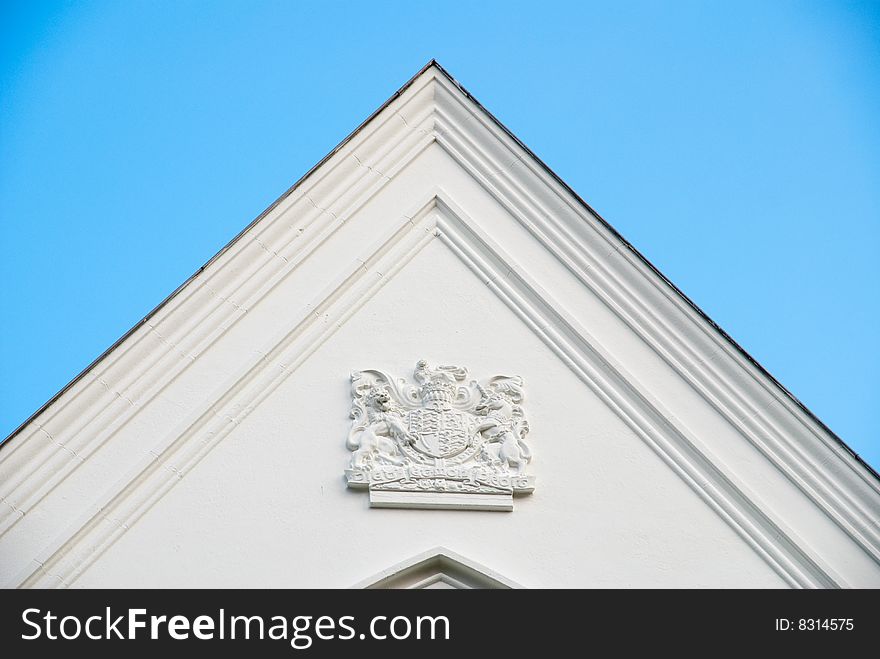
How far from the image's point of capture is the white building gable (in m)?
8.05

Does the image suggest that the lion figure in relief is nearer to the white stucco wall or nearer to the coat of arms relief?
the coat of arms relief

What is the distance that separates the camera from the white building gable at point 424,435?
26.4 ft

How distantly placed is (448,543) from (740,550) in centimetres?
175

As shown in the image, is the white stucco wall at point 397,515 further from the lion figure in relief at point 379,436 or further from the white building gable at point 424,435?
the lion figure in relief at point 379,436

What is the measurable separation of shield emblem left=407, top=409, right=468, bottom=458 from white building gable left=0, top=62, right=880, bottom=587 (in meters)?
0.05

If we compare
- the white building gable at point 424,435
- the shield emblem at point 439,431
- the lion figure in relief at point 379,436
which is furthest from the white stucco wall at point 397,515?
the shield emblem at point 439,431

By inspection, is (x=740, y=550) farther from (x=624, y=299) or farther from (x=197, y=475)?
(x=197, y=475)

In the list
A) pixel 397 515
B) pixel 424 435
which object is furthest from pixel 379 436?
pixel 397 515

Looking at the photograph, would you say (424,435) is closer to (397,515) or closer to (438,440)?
(438,440)

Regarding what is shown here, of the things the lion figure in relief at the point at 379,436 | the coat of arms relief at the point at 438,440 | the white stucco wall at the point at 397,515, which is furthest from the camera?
the lion figure in relief at the point at 379,436

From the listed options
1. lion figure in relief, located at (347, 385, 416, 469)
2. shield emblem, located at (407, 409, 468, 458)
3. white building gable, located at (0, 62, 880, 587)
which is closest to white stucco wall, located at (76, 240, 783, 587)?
white building gable, located at (0, 62, 880, 587)

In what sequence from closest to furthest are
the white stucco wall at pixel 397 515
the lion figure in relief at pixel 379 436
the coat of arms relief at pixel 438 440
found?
1. the white stucco wall at pixel 397 515
2. the coat of arms relief at pixel 438 440
3. the lion figure in relief at pixel 379 436

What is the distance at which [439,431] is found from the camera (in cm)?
841
